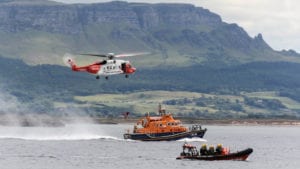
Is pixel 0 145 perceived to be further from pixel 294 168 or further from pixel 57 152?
pixel 294 168

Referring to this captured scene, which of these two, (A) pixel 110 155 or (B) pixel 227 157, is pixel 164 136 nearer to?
(A) pixel 110 155

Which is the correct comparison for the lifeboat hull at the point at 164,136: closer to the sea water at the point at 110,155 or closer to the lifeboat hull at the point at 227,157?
the sea water at the point at 110,155

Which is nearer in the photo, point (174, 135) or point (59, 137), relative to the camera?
point (174, 135)

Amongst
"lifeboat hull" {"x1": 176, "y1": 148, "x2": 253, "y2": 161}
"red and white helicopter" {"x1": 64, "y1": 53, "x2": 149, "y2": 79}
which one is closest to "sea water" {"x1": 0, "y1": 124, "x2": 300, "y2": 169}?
"lifeboat hull" {"x1": 176, "y1": 148, "x2": 253, "y2": 161}

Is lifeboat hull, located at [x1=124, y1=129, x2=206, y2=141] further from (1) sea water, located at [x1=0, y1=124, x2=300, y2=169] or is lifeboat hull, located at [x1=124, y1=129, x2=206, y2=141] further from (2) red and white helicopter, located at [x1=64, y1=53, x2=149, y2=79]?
(2) red and white helicopter, located at [x1=64, y1=53, x2=149, y2=79]

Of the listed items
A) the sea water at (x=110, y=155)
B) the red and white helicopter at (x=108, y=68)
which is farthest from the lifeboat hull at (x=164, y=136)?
the red and white helicopter at (x=108, y=68)

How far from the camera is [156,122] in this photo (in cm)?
15675

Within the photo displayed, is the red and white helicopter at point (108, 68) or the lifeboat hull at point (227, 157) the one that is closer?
the red and white helicopter at point (108, 68)

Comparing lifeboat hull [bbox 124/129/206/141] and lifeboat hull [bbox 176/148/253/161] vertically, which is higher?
lifeboat hull [bbox 124/129/206/141]

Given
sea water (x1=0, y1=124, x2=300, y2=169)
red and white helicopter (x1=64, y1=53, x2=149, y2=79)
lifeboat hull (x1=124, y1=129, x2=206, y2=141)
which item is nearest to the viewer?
sea water (x1=0, y1=124, x2=300, y2=169)

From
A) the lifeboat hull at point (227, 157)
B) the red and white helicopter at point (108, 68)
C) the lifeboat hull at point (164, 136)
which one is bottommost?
the lifeboat hull at point (227, 157)

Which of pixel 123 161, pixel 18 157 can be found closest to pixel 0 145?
pixel 18 157

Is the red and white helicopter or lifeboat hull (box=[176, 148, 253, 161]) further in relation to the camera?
lifeboat hull (box=[176, 148, 253, 161])

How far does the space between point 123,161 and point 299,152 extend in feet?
128
